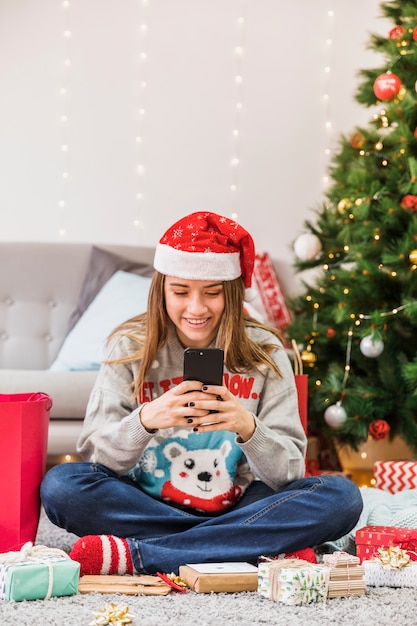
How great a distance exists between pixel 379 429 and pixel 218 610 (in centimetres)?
138

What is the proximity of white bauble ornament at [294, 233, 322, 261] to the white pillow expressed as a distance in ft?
1.76

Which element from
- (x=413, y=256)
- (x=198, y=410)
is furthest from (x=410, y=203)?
(x=198, y=410)

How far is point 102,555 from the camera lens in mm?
1611

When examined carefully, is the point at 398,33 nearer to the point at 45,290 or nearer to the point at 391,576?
the point at 45,290

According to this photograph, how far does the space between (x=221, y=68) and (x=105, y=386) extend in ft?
6.52

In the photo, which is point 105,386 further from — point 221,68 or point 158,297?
point 221,68

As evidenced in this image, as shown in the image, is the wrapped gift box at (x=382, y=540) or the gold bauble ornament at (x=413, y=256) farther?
the gold bauble ornament at (x=413, y=256)

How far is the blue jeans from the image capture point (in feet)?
5.38

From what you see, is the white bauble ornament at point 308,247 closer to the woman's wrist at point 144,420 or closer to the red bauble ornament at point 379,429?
the red bauble ornament at point 379,429

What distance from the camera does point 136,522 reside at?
171 cm

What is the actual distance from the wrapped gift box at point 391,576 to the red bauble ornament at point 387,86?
152 centimetres

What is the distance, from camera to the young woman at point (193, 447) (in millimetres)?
1634

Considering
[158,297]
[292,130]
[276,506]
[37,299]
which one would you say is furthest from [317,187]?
[276,506]

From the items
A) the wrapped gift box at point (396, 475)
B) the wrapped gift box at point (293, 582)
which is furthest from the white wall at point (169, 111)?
the wrapped gift box at point (293, 582)
